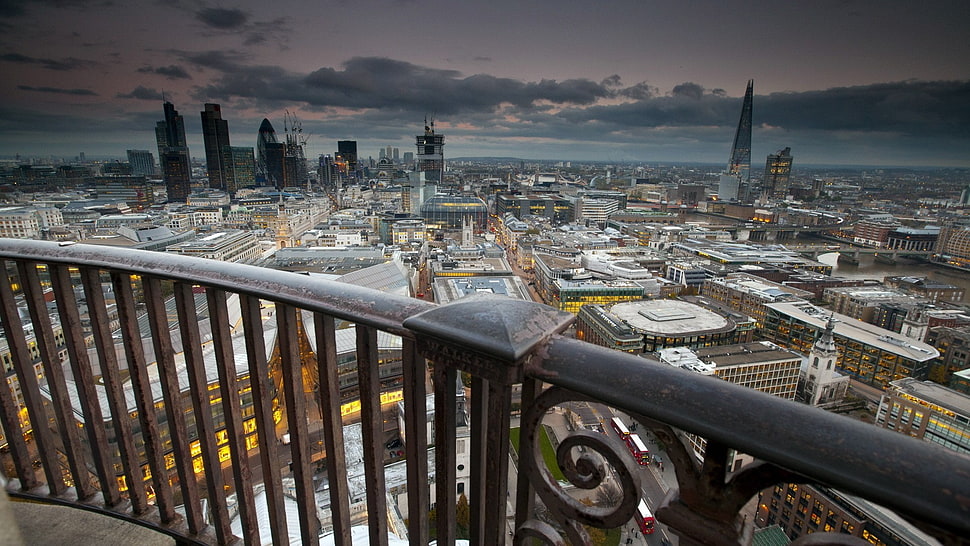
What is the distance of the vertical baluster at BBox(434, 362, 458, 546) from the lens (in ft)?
3.34

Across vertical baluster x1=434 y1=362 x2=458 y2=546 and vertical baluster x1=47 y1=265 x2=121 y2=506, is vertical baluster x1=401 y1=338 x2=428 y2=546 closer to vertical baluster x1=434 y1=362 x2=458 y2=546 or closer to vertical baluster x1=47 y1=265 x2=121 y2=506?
vertical baluster x1=434 y1=362 x2=458 y2=546

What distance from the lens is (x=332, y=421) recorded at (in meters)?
1.27

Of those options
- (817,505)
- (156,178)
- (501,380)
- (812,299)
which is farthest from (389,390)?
(156,178)

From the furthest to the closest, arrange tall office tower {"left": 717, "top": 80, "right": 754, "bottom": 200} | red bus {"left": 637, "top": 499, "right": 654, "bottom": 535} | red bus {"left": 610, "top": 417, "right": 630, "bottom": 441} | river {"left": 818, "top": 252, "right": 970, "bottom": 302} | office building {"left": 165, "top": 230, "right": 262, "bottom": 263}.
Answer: tall office tower {"left": 717, "top": 80, "right": 754, "bottom": 200} → river {"left": 818, "top": 252, "right": 970, "bottom": 302} → office building {"left": 165, "top": 230, "right": 262, "bottom": 263} → red bus {"left": 610, "top": 417, "right": 630, "bottom": 441} → red bus {"left": 637, "top": 499, "right": 654, "bottom": 535}

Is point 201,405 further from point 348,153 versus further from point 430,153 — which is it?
point 348,153

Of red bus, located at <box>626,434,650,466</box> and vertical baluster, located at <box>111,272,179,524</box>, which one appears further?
red bus, located at <box>626,434,650,466</box>

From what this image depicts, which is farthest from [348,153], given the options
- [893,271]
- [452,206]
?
[893,271]

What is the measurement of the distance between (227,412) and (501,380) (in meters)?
1.07

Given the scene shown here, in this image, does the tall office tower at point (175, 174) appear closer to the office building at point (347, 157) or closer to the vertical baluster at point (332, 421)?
the office building at point (347, 157)

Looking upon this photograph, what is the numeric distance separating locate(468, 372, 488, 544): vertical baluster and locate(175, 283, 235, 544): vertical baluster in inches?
35.2

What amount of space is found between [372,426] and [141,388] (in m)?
0.90

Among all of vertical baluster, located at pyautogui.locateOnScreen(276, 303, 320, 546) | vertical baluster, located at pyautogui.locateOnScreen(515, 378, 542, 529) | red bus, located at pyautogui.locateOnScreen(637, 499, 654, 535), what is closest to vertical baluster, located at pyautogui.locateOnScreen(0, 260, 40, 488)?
vertical baluster, located at pyautogui.locateOnScreen(276, 303, 320, 546)

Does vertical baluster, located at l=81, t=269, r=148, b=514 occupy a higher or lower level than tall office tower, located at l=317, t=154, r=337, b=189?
higher

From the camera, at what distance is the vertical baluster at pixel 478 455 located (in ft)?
3.04
